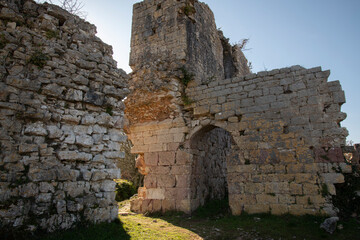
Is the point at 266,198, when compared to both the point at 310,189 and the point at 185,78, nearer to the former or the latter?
the point at 310,189

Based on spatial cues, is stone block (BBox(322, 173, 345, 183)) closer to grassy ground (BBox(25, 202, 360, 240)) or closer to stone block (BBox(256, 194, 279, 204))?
grassy ground (BBox(25, 202, 360, 240))

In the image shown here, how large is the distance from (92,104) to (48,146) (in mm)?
1148

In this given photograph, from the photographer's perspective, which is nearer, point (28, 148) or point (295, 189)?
point (28, 148)

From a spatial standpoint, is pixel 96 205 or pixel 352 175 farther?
pixel 352 175

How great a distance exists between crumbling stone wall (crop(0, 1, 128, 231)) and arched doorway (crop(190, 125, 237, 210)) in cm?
342

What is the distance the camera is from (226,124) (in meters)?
7.36

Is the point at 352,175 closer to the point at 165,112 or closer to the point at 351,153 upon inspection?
the point at 351,153

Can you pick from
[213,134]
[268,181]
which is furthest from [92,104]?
[213,134]

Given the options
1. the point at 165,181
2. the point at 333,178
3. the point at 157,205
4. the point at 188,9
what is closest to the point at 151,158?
the point at 165,181

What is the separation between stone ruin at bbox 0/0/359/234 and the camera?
3781 millimetres

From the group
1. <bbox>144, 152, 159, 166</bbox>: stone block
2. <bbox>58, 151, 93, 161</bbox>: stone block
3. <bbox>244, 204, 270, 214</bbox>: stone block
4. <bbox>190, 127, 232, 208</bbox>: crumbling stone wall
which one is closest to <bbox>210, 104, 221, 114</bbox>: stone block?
<bbox>190, 127, 232, 208</bbox>: crumbling stone wall

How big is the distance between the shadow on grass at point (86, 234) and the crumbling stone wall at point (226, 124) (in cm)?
318

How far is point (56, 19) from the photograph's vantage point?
179 inches

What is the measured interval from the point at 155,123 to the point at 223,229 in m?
4.07
